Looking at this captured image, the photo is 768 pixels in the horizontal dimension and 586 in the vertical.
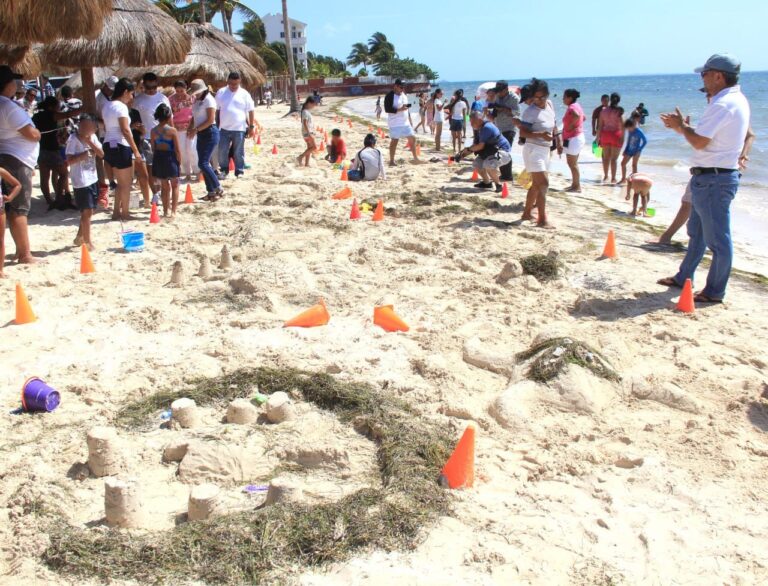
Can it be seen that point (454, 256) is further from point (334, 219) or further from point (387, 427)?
point (387, 427)

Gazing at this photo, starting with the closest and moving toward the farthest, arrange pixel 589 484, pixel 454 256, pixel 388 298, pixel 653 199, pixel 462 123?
pixel 589 484, pixel 388 298, pixel 454 256, pixel 653 199, pixel 462 123

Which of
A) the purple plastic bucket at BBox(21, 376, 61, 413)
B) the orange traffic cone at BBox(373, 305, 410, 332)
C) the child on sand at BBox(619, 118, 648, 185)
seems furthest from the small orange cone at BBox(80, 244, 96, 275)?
the child on sand at BBox(619, 118, 648, 185)

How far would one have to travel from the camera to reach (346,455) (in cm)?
324

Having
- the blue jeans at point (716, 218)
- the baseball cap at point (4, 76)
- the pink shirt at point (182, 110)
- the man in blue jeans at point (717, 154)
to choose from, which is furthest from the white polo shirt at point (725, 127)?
the pink shirt at point (182, 110)

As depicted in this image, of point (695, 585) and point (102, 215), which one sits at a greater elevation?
point (102, 215)

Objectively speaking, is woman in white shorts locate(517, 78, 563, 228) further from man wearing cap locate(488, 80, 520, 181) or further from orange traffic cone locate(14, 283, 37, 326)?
orange traffic cone locate(14, 283, 37, 326)

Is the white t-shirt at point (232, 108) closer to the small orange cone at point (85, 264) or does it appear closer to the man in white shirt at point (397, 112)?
the man in white shirt at point (397, 112)

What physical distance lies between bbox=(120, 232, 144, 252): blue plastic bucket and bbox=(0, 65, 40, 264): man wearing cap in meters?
0.86

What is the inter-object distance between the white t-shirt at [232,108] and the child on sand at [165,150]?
196cm

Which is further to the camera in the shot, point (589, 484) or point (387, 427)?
point (387, 427)

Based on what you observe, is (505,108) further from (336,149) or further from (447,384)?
(447,384)

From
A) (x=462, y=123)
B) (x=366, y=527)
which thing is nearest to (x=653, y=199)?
(x=462, y=123)

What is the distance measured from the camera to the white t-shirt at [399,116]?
12281 millimetres

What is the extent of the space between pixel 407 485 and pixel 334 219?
18.0 ft
